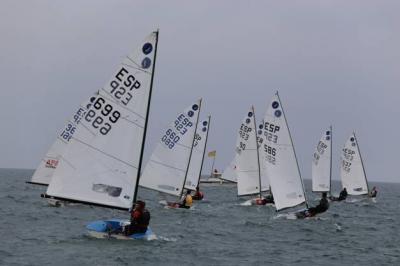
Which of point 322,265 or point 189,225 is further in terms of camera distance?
point 189,225

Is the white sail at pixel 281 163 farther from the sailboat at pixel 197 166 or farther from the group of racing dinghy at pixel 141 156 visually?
the sailboat at pixel 197 166

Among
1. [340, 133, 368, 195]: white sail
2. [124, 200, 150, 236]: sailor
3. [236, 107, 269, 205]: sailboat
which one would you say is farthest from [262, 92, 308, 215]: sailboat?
[340, 133, 368, 195]: white sail

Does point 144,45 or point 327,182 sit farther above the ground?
point 327,182

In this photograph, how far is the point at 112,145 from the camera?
1838cm

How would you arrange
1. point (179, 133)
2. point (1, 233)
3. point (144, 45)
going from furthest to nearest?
1. point (179, 133)
2. point (1, 233)
3. point (144, 45)

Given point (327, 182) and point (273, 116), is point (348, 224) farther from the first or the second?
point (327, 182)

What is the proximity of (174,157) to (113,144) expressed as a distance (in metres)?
17.4

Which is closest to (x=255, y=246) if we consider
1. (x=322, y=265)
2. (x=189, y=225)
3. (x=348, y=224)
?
(x=322, y=265)

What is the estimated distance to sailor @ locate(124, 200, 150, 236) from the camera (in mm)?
19484

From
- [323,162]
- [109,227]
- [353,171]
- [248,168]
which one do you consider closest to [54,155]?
[248,168]

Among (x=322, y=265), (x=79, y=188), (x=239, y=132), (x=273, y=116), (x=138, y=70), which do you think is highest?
(x=239, y=132)

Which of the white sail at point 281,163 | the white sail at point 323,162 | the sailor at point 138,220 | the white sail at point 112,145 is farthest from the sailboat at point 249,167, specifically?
the white sail at point 112,145

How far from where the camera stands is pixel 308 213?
31.0 meters

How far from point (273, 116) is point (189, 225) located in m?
6.90
